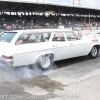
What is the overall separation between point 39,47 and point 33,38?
374 millimetres

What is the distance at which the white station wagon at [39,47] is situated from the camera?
221 inches

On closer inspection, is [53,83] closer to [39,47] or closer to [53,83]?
[53,83]

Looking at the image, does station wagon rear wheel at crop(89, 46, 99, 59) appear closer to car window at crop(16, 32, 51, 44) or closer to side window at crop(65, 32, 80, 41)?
side window at crop(65, 32, 80, 41)

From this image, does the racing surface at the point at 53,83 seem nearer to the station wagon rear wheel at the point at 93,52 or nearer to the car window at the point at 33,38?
the car window at the point at 33,38

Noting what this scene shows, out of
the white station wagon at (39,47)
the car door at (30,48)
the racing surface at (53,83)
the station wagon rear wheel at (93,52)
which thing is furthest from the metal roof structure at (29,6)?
the racing surface at (53,83)

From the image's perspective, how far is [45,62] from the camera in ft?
21.2

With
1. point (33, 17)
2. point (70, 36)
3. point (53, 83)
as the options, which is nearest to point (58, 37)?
point (70, 36)

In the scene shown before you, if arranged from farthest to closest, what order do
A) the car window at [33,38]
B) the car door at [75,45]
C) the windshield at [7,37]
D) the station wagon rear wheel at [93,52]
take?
the station wagon rear wheel at [93,52] → the car door at [75,45] → the windshield at [7,37] → the car window at [33,38]

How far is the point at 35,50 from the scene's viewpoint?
19.7 feet

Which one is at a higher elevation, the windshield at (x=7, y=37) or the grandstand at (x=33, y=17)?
the grandstand at (x=33, y=17)

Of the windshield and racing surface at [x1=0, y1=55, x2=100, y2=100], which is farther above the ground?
the windshield

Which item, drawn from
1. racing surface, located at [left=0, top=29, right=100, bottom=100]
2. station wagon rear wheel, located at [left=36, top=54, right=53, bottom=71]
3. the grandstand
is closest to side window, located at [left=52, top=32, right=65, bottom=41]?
station wagon rear wheel, located at [left=36, top=54, right=53, bottom=71]

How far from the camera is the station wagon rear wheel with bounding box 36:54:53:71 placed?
245 inches

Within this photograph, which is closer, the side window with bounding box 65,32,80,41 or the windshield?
the windshield
